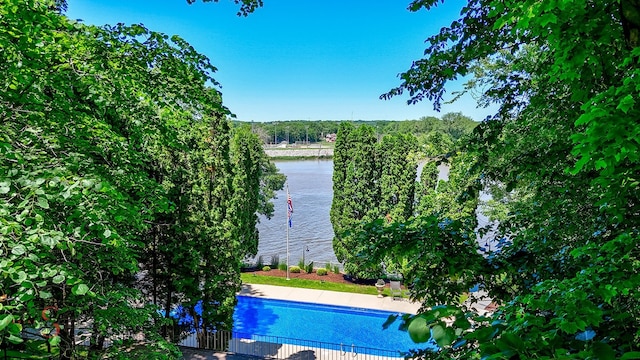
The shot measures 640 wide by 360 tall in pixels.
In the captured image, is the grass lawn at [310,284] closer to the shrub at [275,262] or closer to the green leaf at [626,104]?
the shrub at [275,262]

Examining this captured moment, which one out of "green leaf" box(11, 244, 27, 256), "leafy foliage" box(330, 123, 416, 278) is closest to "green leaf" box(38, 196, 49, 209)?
"green leaf" box(11, 244, 27, 256)

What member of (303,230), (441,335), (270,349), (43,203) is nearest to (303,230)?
(303,230)

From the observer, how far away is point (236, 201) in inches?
432

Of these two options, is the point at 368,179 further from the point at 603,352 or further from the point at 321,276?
the point at 603,352

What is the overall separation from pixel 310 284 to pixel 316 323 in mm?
2804

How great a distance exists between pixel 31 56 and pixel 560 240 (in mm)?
4403

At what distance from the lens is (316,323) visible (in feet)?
45.1

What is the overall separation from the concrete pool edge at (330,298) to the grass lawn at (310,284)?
409mm

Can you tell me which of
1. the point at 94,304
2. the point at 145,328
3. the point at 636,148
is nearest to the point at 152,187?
the point at 94,304

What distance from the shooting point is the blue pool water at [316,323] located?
1272 centimetres

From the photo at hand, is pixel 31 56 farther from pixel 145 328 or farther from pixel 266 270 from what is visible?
pixel 266 270

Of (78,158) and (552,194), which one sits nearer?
(78,158)

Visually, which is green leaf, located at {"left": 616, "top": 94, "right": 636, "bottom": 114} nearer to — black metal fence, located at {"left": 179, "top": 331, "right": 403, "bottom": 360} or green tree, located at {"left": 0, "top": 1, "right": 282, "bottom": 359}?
green tree, located at {"left": 0, "top": 1, "right": 282, "bottom": 359}

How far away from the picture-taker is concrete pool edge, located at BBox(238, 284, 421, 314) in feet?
46.1
